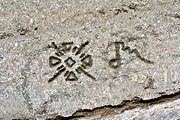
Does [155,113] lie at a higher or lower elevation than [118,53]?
lower

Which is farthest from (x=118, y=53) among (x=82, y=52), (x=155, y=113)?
(x=155, y=113)

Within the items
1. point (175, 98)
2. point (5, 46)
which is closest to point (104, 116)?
point (175, 98)

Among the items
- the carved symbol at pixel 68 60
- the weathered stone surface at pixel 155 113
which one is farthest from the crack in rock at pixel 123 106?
the carved symbol at pixel 68 60

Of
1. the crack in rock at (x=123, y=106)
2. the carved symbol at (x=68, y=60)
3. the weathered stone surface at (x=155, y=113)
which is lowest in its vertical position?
the weathered stone surface at (x=155, y=113)

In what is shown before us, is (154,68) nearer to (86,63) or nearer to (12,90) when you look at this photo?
(86,63)

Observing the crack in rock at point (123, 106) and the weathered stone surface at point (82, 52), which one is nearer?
the weathered stone surface at point (82, 52)

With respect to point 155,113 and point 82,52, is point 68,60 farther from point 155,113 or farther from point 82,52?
point 155,113

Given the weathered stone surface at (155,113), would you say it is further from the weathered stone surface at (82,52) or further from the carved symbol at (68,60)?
the carved symbol at (68,60)

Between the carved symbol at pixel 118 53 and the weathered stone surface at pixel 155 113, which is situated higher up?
the carved symbol at pixel 118 53
